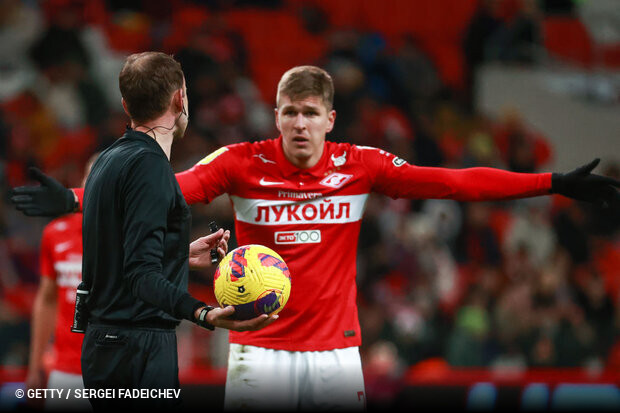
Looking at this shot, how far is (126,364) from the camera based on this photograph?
3184 mm

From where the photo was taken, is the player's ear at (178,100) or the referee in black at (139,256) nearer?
the referee in black at (139,256)

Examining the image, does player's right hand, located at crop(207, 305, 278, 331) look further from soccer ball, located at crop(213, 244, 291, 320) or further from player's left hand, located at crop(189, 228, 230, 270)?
player's left hand, located at crop(189, 228, 230, 270)

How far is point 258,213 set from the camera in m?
4.46

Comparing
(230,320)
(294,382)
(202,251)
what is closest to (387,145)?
(294,382)

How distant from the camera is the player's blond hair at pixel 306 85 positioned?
14.8ft

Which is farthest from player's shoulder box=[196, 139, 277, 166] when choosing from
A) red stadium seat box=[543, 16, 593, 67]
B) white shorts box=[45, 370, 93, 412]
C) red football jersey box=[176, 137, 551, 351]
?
red stadium seat box=[543, 16, 593, 67]

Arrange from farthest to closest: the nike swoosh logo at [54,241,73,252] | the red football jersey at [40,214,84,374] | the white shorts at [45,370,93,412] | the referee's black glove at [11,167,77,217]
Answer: the nike swoosh logo at [54,241,73,252], the red football jersey at [40,214,84,374], the white shorts at [45,370,93,412], the referee's black glove at [11,167,77,217]

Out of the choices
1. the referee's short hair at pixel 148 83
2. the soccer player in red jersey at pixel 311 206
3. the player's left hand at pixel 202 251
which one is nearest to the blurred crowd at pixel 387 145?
the soccer player in red jersey at pixel 311 206

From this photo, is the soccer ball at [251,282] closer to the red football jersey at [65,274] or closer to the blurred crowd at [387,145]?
the red football jersey at [65,274]

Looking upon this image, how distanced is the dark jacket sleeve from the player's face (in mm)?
1418

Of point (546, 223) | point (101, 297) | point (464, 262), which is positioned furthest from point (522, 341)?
point (101, 297)

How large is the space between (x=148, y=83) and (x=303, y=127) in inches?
52.8

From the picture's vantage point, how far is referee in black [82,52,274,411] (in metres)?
3.04

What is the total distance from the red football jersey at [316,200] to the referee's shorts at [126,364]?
1.18 m
